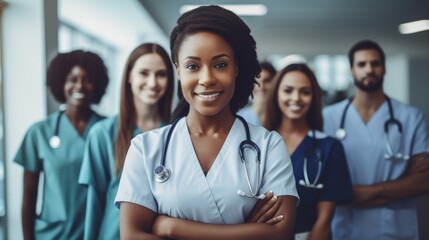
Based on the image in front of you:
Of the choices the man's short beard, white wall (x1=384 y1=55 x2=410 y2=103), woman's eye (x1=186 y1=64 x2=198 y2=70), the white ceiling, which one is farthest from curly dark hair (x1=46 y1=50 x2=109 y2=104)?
white wall (x1=384 y1=55 x2=410 y2=103)

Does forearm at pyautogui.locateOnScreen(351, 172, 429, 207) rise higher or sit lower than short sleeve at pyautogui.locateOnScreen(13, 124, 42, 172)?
lower

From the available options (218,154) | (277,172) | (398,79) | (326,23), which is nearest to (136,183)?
(218,154)

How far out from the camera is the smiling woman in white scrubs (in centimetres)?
83

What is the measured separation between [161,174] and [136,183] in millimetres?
62

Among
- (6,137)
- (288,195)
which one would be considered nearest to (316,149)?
(288,195)

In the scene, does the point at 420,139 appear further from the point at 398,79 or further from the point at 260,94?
the point at 398,79

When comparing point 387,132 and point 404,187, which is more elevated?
point 387,132

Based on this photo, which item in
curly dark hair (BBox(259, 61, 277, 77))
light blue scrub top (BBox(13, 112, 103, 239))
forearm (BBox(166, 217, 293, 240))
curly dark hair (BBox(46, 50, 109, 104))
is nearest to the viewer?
forearm (BBox(166, 217, 293, 240))

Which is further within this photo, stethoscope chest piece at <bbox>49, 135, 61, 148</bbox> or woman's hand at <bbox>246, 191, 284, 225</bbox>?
stethoscope chest piece at <bbox>49, 135, 61, 148</bbox>

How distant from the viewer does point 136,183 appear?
876 millimetres

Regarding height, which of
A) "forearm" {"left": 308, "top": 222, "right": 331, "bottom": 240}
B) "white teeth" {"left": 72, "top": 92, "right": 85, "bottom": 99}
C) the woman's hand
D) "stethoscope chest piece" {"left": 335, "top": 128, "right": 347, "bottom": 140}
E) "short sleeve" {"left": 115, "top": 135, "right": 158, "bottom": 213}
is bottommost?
"forearm" {"left": 308, "top": 222, "right": 331, "bottom": 240}

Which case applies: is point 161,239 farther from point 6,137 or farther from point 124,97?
point 6,137

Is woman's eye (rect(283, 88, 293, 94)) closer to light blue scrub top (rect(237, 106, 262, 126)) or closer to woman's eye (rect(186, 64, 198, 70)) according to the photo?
light blue scrub top (rect(237, 106, 262, 126))

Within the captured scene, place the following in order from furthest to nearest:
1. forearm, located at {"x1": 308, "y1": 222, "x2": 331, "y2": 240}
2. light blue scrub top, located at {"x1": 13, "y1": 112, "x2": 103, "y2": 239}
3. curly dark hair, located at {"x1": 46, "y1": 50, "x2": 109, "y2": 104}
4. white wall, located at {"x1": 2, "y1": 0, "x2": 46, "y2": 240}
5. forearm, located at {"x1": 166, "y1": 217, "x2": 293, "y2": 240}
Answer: white wall, located at {"x1": 2, "y1": 0, "x2": 46, "y2": 240} < curly dark hair, located at {"x1": 46, "y1": 50, "x2": 109, "y2": 104} < light blue scrub top, located at {"x1": 13, "y1": 112, "x2": 103, "y2": 239} < forearm, located at {"x1": 308, "y1": 222, "x2": 331, "y2": 240} < forearm, located at {"x1": 166, "y1": 217, "x2": 293, "y2": 240}
